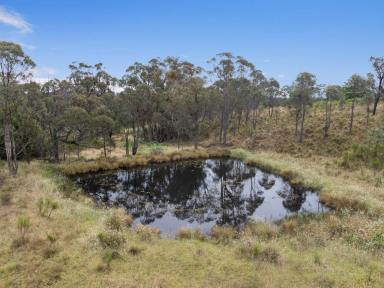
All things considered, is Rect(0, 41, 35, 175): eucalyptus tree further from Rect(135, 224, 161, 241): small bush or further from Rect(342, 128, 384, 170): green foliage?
Rect(342, 128, 384, 170): green foliage

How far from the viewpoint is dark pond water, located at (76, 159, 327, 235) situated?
17656 millimetres

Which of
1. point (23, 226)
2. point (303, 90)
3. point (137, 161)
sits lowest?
point (137, 161)

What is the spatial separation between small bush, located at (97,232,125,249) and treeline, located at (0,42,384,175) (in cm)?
1438

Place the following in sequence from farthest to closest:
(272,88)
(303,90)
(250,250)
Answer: (272,88)
(303,90)
(250,250)

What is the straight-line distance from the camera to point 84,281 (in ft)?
29.2

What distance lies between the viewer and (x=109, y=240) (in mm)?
11234

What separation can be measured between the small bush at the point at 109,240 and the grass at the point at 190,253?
0.08 metres

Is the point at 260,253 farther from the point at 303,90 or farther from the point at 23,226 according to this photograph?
the point at 303,90

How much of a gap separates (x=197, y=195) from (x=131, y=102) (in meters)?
19.0

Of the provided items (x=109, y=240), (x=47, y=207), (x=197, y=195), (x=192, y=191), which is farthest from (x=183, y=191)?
(x=109, y=240)

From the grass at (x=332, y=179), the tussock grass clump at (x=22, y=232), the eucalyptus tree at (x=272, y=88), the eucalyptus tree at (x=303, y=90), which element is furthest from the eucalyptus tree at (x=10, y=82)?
the eucalyptus tree at (x=272, y=88)

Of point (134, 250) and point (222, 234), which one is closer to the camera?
point (134, 250)

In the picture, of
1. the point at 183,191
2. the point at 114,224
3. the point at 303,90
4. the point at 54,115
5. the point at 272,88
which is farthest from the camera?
the point at 272,88

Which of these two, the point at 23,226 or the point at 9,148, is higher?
the point at 9,148
